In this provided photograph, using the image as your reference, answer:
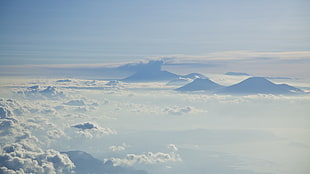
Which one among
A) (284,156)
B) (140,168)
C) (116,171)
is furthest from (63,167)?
(284,156)

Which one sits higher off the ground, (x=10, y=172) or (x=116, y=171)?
(x=10, y=172)

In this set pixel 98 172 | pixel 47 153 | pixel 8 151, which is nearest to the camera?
pixel 8 151

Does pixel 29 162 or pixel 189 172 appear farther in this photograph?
pixel 189 172

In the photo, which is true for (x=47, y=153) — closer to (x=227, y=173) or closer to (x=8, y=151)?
(x=8, y=151)

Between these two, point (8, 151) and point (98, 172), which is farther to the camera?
point (98, 172)

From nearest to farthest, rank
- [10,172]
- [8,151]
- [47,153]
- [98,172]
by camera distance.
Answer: [10,172]
[8,151]
[47,153]
[98,172]

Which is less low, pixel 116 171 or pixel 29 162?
pixel 29 162

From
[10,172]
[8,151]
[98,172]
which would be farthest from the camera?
[98,172]

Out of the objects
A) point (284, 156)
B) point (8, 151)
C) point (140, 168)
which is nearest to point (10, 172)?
point (8, 151)

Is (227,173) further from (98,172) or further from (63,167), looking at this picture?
(63,167)
